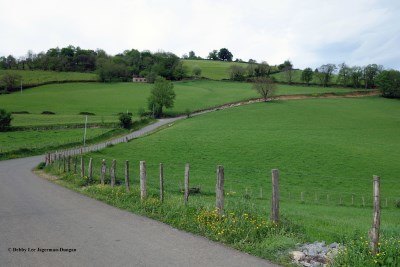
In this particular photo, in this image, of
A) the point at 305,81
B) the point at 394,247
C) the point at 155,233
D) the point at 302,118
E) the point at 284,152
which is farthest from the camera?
the point at 305,81

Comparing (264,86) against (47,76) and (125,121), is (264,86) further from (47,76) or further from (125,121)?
(47,76)

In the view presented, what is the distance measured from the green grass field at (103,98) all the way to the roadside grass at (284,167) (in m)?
25.7

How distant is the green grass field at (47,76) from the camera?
5753 inches

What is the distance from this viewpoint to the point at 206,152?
52.0 m

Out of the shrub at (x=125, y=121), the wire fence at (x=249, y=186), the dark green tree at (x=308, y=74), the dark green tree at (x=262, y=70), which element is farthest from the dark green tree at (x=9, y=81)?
the dark green tree at (x=308, y=74)

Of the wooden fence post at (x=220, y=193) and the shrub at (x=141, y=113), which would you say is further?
the shrub at (x=141, y=113)

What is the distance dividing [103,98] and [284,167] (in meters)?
87.9

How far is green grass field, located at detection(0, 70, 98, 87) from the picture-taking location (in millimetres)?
146125

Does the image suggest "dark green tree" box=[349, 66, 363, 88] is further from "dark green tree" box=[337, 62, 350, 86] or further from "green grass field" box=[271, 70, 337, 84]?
"green grass field" box=[271, 70, 337, 84]

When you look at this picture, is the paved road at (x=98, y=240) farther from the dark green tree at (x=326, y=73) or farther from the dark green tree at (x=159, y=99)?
the dark green tree at (x=326, y=73)

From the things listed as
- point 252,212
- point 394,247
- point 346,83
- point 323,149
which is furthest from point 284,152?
point 346,83

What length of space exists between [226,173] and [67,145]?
31141 millimetres

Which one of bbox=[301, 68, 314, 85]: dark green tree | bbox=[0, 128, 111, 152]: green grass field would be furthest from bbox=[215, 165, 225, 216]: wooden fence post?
bbox=[301, 68, 314, 85]: dark green tree

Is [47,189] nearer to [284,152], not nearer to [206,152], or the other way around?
[206,152]
